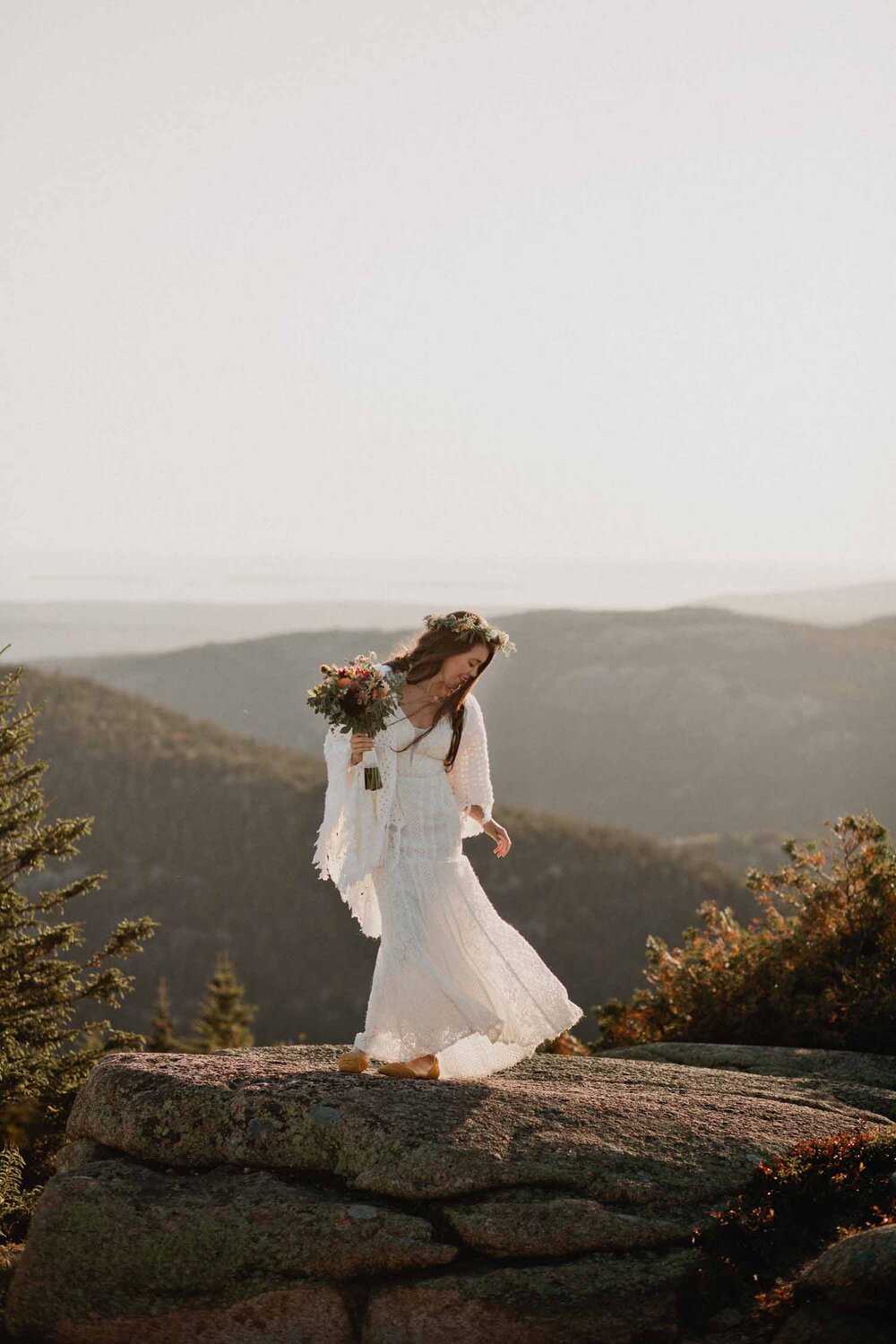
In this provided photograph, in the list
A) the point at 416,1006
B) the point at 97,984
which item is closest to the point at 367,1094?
the point at 416,1006

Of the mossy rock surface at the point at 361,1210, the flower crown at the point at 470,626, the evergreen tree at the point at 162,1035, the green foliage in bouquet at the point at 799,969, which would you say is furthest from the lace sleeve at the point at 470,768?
the evergreen tree at the point at 162,1035

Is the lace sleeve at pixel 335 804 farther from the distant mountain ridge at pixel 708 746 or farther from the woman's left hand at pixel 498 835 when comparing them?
the distant mountain ridge at pixel 708 746

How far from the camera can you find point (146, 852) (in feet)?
388

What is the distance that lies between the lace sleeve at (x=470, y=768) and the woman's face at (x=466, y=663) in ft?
0.89

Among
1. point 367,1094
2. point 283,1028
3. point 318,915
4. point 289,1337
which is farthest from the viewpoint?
point 318,915

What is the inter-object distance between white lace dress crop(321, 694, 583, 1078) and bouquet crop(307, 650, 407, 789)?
0.56 ft

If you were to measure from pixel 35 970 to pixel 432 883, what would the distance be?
320 inches

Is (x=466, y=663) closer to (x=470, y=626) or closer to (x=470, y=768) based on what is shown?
(x=470, y=626)

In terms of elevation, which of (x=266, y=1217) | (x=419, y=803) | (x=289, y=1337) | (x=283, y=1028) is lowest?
(x=283, y=1028)

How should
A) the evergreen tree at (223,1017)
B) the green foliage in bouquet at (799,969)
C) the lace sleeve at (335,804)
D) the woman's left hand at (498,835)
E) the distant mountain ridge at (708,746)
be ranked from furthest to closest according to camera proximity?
1. the distant mountain ridge at (708,746)
2. the evergreen tree at (223,1017)
3. the green foliage in bouquet at (799,969)
4. the woman's left hand at (498,835)
5. the lace sleeve at (335,804)

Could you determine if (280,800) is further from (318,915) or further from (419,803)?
(419,803)

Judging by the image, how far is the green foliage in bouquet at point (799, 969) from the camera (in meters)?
11.4

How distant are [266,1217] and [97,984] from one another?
9150 mm

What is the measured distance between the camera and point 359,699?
7812mm
